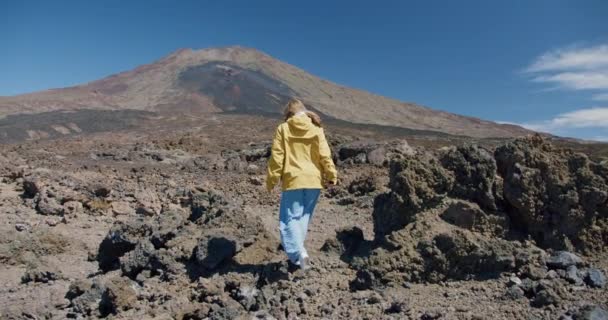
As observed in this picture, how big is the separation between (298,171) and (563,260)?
7.68 feet

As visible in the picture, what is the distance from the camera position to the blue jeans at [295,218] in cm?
466

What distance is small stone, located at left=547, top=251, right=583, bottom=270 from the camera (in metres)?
4.30

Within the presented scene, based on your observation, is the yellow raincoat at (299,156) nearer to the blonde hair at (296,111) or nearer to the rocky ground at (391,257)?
the blonde hair at (296,111)

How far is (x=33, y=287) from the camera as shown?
540 centimetres

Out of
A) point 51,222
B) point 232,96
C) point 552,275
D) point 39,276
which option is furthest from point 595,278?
point 232,96

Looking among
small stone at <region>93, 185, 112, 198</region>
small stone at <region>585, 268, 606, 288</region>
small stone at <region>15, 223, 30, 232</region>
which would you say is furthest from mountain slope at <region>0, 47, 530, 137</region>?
small stone at <region>585, 268, 606, 288</region>

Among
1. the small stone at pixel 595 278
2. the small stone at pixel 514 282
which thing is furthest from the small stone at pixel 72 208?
the small stone at pixel 595 278

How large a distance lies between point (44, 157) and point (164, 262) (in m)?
12.2

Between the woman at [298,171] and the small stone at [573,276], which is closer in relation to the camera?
the small stone at [573,276]

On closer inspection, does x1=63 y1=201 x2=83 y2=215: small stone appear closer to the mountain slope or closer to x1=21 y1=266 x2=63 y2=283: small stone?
x1=21 y1=266 x2=63 y2=283: small stone

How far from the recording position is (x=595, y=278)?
404 centimetres

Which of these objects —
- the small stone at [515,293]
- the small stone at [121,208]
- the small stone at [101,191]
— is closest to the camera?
the small stone at [515,293]

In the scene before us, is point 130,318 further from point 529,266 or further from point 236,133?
point 236,133

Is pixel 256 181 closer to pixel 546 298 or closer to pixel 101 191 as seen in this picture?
pixel 101 191
